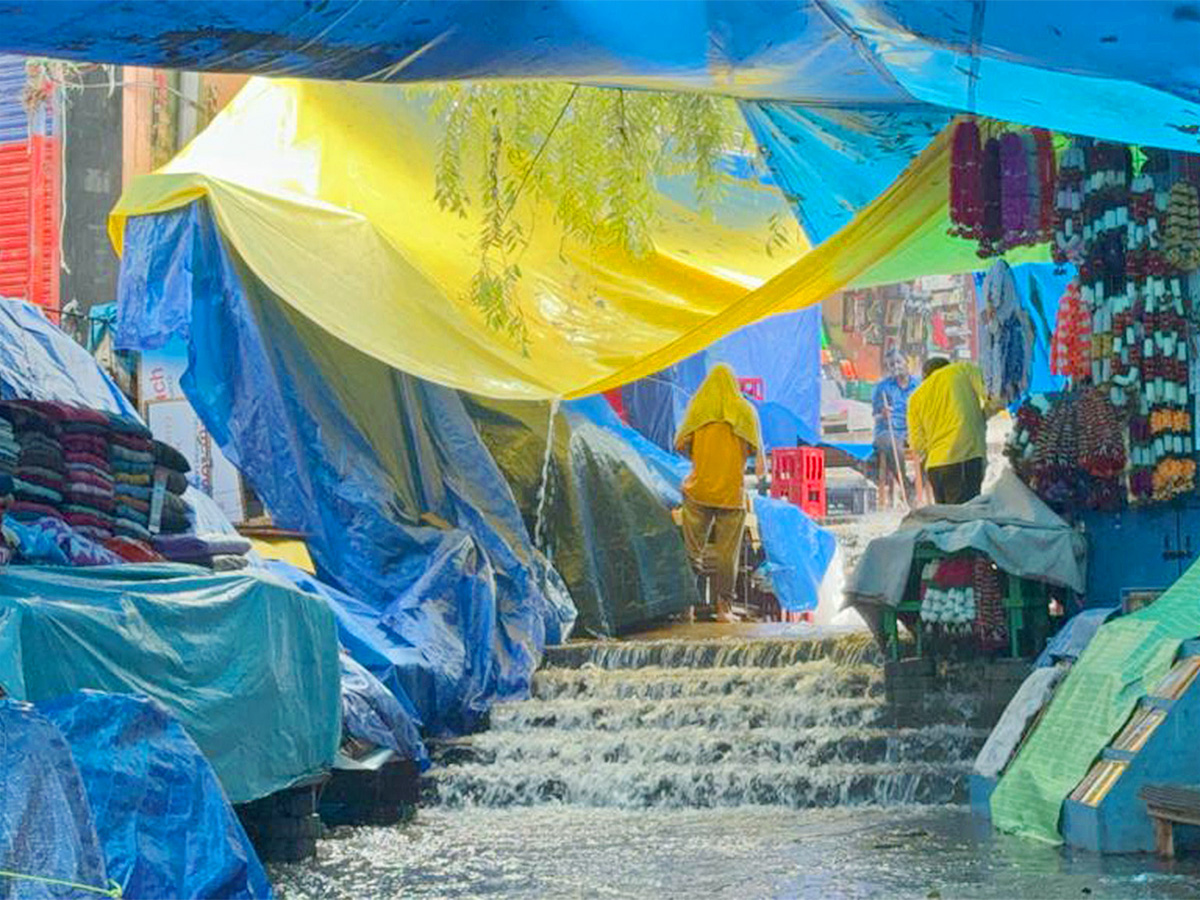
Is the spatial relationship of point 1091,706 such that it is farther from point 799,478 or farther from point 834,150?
point 799,478

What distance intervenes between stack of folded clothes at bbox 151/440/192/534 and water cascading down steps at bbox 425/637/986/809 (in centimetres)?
332

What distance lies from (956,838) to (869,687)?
8.96 ft

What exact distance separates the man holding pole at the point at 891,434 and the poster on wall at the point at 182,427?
10227mm

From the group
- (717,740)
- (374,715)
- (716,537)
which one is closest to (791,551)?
(716,537)

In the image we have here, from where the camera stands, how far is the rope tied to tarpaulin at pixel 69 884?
6.15m

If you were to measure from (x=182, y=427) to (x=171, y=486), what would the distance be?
299 inches

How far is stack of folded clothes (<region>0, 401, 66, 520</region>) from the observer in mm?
8359

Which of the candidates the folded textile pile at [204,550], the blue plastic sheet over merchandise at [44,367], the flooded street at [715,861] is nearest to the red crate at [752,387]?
the flooded street at [715,861]

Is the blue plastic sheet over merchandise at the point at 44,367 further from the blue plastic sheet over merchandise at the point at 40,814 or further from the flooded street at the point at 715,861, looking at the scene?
the blue plastic sheet over merchandise at the point at 40,814

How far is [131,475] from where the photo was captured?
29.9 ft

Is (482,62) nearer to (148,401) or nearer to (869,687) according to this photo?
(869,687)

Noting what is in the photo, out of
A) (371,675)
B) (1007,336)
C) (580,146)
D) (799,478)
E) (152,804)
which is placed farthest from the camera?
(799,478)

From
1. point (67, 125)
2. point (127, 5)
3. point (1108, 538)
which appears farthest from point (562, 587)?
point (127, 5)

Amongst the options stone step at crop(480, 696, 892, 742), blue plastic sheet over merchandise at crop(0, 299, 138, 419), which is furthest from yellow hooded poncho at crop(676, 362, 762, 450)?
blue plastic sheet over merchandise at crop(0, 299, 138, 419)
